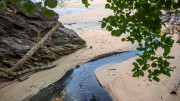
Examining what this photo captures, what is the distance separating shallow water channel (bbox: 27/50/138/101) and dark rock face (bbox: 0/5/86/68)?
2.11 metres

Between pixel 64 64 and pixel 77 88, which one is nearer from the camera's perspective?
pixel 77 88

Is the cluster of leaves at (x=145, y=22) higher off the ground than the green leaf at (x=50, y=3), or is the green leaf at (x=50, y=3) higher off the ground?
the green leaf at (x=50, y=3)

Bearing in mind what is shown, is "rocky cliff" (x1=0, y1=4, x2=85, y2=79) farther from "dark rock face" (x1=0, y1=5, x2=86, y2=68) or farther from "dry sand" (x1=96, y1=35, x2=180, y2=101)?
"dry sand" (x1=96, y1=35, x2=180, y2=101)

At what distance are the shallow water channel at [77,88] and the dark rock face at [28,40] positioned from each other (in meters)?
2.11

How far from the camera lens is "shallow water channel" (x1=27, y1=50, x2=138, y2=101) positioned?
8.87m

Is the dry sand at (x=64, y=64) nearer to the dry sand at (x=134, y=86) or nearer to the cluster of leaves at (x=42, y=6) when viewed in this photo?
the dry sand at (x=134, y=86)

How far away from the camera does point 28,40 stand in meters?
13.1

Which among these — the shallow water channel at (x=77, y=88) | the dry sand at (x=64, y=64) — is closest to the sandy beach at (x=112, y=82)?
the dry sand at (x=64, y=64)

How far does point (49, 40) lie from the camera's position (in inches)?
558

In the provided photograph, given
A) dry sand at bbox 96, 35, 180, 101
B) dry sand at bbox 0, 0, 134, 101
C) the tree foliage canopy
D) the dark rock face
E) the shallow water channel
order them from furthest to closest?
the dark rock face < dry sand at bbox 0, 0, 134, 101 < the shallow water channel < dry sand at bbox 96, 35, 180, 101 < the tree foliage canopy

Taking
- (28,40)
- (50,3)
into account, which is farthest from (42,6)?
(28,40)

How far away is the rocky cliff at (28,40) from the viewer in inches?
463

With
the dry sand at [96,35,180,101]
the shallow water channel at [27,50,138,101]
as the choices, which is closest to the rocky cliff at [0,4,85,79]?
the shallow water channel at [27,50,138,101]

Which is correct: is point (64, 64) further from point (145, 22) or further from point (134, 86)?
point (145, 22)
